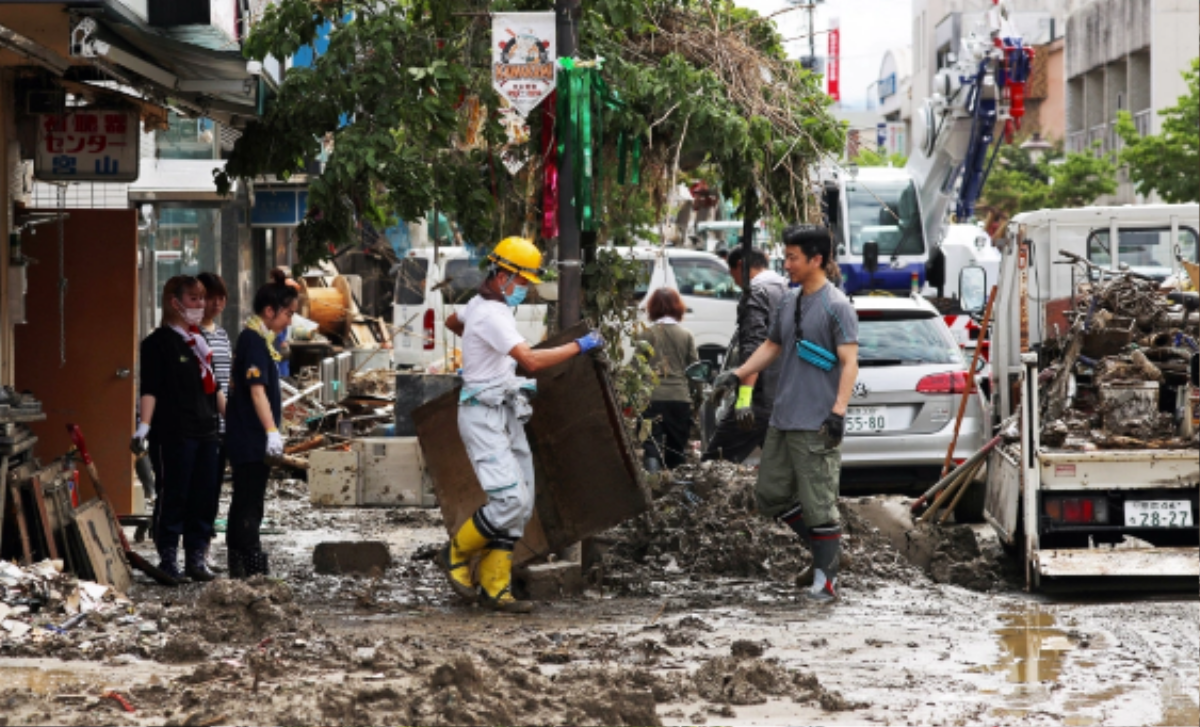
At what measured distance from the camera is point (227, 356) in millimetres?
9883

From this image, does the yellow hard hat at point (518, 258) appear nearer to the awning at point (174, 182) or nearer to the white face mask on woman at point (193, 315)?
the white face mask on woman at point (193, 315)

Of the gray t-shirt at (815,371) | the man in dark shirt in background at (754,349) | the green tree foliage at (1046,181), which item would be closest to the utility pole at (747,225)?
the man in dark shirt in background at (754,349)

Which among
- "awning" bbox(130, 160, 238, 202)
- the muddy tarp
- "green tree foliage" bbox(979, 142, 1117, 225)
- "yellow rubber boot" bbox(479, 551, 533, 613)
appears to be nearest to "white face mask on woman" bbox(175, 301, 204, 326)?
the muddy tarp

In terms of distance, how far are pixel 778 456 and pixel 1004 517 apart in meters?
1.64

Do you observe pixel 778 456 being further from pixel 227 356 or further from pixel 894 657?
pixel 227 356

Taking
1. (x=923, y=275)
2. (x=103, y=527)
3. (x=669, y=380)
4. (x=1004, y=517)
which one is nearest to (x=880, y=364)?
(x=669, y=380)

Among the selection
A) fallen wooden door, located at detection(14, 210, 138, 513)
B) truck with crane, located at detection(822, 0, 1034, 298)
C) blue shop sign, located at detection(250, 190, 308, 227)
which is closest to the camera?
fallen wooden door, located at detection(14, 210, 138, 513)

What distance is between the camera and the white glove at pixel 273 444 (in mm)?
8828

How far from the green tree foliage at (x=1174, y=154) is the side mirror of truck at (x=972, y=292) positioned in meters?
16.4

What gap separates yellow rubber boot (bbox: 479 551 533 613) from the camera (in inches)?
316

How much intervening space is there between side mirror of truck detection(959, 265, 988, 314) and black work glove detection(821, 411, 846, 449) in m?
7.98

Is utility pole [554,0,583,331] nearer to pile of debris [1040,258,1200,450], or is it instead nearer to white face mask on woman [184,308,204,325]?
white face mask on woman [184,308,204,325]

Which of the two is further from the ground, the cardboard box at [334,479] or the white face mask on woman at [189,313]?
the white face mask on woman at [189,313]

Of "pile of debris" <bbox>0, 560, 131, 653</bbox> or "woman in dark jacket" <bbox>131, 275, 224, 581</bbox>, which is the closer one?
"pile of debris" <bbox>0, 560, 131, 653</bbox>
